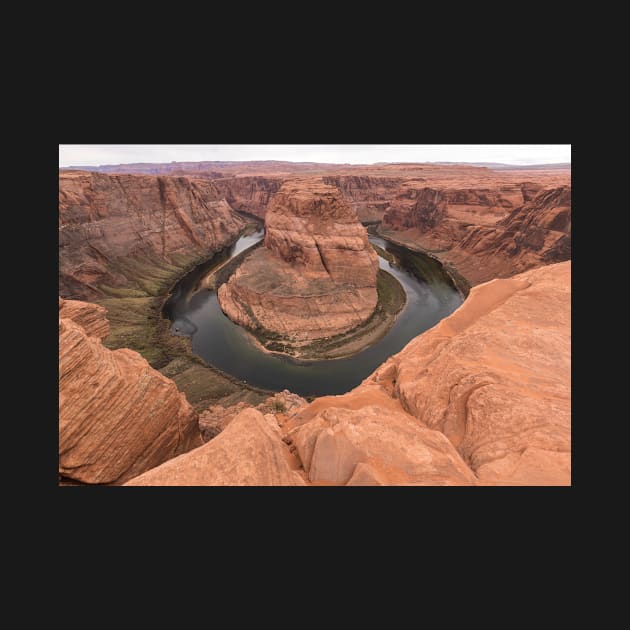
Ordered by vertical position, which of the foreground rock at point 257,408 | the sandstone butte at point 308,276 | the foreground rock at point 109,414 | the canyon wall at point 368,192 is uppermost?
the canyon wall at point 368,192

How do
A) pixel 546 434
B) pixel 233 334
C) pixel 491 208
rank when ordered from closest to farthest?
pixel 546 434
pixel 233 334
pixel 491 208

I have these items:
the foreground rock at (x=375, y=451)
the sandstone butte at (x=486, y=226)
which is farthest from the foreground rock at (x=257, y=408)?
the sandstone butte at (x=486, y=226)

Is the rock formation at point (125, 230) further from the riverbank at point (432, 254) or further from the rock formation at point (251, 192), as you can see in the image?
the riverbank at point (432, 254)

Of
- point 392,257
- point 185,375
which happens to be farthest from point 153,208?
point 392,257

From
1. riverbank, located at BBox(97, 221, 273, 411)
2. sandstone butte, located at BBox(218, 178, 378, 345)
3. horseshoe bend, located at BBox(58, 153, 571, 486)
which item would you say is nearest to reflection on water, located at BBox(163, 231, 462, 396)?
horseshoe bend, located at BBox(58, 153, 571, 486)

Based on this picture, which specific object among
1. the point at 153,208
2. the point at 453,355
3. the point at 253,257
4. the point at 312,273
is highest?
the point at 153,208

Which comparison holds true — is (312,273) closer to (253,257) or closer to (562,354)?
(253,257)

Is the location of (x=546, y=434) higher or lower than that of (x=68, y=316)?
lower
